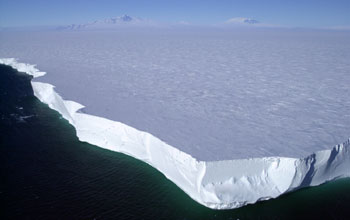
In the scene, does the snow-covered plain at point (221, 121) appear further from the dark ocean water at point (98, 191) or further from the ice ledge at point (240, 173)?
the dark ocean water at point (98, 191)

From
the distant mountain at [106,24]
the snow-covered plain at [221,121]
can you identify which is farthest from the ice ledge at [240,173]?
the distant mountain at [106,24]

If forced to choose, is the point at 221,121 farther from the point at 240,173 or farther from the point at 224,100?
the point at 240,173

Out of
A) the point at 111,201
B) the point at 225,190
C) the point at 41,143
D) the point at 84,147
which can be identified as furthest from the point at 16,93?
the point at 225,190

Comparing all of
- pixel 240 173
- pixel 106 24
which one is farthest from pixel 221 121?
pixel 106 24

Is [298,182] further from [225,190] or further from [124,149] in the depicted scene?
[124,149]

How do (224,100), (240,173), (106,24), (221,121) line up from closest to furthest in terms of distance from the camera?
(240,173) → (221,121) → (224,100) → (106,24)

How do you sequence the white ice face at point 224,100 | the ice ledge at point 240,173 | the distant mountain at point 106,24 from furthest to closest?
the distant mountain at point 106,24 < the white ice face at point 224,100 < the ice ledge at point 240,173

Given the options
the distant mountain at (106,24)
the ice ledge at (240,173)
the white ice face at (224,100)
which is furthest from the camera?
the distant mountain at (106,24)

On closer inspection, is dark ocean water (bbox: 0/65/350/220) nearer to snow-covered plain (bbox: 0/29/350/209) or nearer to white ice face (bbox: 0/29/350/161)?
snow-covered plain (bbox: 0/29/350/209)
